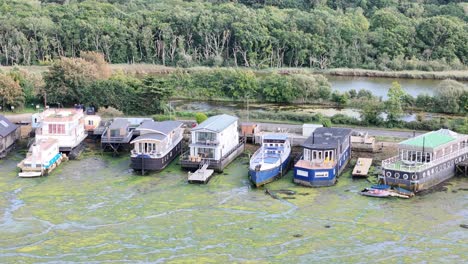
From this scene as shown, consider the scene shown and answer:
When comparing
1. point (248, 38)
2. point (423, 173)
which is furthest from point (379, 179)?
point (248, 38)

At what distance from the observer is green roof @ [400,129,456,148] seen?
4125 cm

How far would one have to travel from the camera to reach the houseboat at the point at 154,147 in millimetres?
43125

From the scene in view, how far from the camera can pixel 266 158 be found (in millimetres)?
42625

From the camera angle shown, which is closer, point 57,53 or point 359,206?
point 359,206

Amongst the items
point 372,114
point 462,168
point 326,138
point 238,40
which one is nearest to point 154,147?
point 326,138

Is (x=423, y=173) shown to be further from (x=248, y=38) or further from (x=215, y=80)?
(x=248, y=38)

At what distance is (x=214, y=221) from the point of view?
36.0 m

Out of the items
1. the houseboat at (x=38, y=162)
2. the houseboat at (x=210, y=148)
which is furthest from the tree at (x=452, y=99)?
the houseboat at (x=38, y=162)

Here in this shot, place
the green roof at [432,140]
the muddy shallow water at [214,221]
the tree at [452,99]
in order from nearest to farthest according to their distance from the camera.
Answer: the muddy shallow water at [214,221]
the green roof at [432,140]
the tree at [452,99]

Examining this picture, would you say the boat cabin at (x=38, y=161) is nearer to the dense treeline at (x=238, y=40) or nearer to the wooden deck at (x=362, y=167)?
the wooden deck at (x=362, y=167)

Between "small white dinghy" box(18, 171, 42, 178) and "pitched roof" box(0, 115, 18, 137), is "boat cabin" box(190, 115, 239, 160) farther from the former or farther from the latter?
"pitched roof" box(0, 115, 18, 137)

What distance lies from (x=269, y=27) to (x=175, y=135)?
4165cm

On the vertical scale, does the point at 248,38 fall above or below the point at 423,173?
above

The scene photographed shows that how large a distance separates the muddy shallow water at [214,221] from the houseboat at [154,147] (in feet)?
2.54
